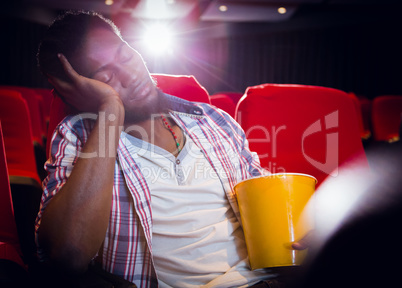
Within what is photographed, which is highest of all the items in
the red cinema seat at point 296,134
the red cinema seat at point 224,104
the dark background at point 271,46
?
the dark background at point 271,46

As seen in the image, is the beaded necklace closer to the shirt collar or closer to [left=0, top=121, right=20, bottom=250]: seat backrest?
the shirt collar

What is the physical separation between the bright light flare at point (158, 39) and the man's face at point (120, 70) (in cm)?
648

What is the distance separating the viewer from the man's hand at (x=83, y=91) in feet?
3.24

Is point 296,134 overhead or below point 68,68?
below

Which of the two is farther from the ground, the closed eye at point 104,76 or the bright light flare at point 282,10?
the bright light flare at point 282,10

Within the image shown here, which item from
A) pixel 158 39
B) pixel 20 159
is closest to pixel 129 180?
pixel 20 159

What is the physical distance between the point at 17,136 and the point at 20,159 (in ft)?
0.31

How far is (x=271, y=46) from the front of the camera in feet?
26.2

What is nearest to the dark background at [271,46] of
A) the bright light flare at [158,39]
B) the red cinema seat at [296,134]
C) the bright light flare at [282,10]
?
the bright light flare at [158,39]

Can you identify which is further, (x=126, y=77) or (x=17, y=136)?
(x=17, y=136)

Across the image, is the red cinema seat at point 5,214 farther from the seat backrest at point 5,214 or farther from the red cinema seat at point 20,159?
the red cinema seat at point 20,159

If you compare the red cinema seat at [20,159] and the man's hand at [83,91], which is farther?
the red cinema seat at [20,159]

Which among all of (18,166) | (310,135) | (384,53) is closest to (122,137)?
(18,166)

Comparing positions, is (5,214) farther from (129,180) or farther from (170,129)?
(170,129)
